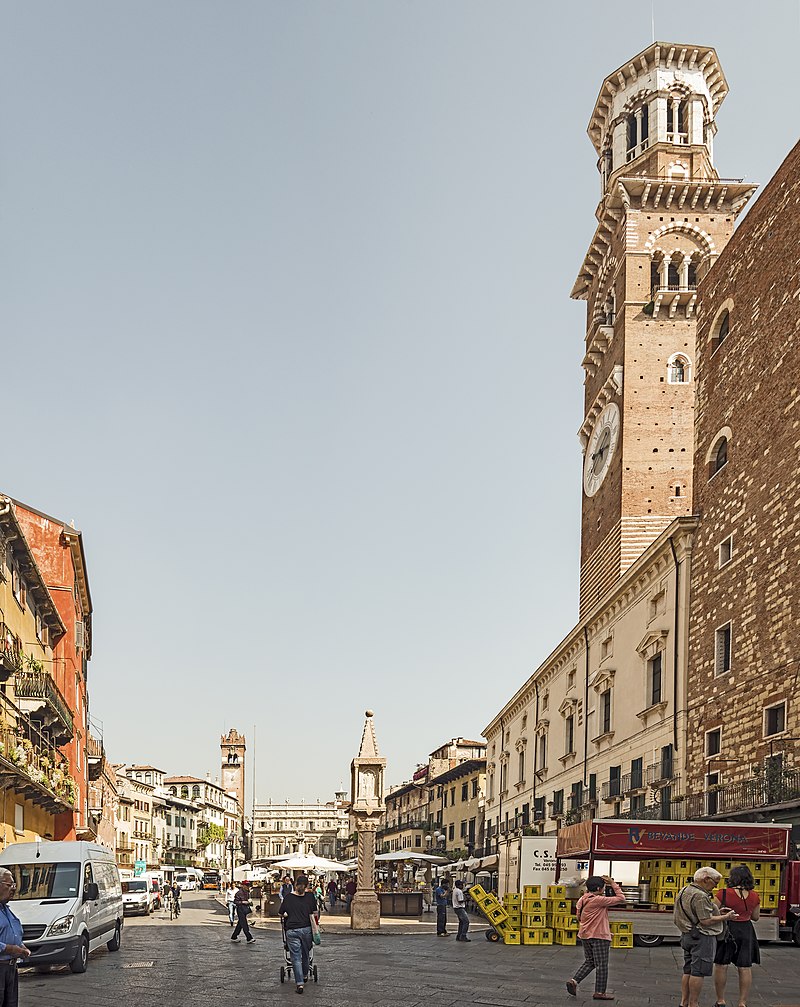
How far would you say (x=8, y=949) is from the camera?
9938mm

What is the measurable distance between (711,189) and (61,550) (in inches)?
1264

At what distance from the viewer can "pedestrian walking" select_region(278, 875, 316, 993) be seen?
16.6 metres

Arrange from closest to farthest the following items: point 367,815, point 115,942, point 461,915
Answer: point 115,942, point 461,915, point 367,815

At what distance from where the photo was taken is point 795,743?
2447cm

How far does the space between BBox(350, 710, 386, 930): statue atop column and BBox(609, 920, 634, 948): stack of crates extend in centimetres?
1250

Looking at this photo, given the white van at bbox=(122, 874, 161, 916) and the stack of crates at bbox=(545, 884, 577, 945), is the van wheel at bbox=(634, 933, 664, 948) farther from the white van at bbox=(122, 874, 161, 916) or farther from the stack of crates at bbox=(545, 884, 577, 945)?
the white van at bbox=(122, 874, 161, 916)

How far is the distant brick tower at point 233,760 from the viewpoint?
168750 mm

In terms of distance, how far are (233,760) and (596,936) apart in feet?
526

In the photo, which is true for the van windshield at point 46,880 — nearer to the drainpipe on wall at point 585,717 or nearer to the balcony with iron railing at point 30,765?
the balcony with iron railing at point 30,765

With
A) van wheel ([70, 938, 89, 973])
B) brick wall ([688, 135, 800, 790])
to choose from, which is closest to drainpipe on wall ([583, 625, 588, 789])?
brick wall ([688, 135, 800, 790])

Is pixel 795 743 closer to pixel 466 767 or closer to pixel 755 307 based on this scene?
pixel 755 307

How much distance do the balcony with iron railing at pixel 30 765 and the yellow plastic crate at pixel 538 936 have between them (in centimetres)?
1227

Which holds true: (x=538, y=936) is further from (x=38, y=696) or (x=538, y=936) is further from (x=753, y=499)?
(x=38, y=696)

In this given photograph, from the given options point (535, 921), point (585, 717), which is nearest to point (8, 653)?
point (535, 921)
